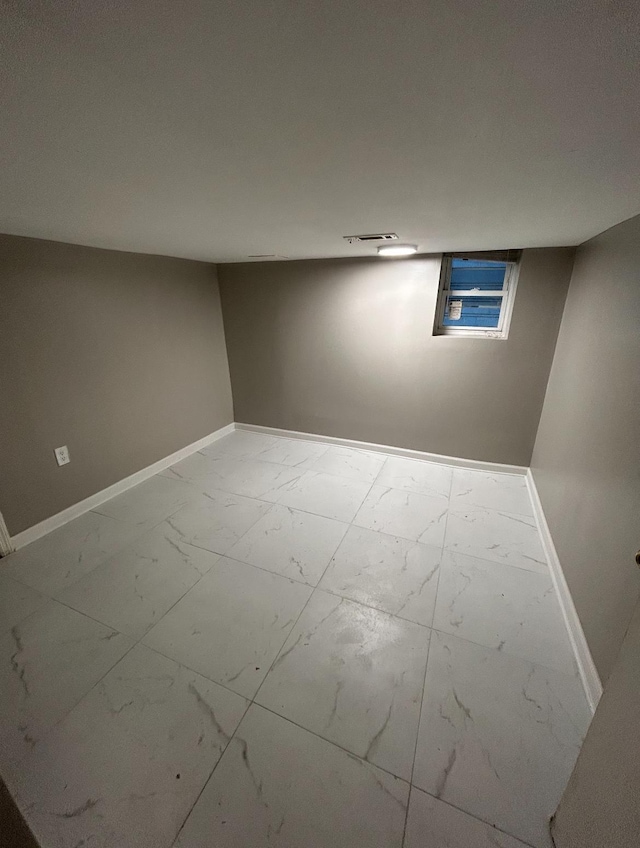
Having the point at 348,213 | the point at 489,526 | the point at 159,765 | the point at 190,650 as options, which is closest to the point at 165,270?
the point at 348,213

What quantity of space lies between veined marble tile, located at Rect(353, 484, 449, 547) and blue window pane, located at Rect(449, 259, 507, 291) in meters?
1.82

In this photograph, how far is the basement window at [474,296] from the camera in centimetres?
260

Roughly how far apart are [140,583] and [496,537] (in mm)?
2182

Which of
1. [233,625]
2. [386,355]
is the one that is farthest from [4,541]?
[386,355]

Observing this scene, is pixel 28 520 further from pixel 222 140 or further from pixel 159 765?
pixel 222 140

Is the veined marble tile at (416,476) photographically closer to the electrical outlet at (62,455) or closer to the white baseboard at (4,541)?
the electrical outlet at (62,455)

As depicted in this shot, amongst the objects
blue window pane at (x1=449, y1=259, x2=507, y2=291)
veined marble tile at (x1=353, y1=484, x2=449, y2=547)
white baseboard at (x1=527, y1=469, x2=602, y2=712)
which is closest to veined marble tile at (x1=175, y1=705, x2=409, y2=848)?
white baseboard at (x1=527, y1=469, x2=602, y2=712)

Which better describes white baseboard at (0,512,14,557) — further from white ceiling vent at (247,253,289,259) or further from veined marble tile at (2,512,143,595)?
white ceiling vent at (247,253,289,259)

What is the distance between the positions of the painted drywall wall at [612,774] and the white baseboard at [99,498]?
9.20ft

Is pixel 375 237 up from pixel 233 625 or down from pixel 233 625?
up

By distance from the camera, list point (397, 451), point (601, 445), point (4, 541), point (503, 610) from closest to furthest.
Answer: point (601, 445)
point (503, 610)
point (4, 541)
point (397, 451)

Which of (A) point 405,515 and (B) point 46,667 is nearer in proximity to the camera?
(B) point 46,667

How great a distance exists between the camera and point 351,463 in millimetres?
3135

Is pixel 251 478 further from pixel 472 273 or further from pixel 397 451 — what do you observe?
pixel 472 273
